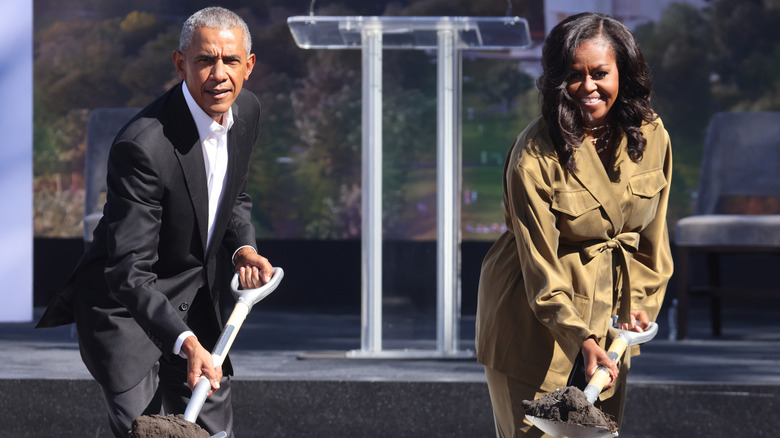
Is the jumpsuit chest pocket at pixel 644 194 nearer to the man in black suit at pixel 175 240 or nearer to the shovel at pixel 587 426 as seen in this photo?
the shovel at pixel 587 426

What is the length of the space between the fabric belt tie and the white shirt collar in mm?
763

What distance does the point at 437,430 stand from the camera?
11.4ft

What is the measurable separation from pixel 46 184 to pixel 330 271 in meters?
1.75

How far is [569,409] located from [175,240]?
0.89 metres

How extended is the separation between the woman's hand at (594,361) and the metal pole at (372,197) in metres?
2.23

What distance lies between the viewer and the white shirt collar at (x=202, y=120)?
214 cm

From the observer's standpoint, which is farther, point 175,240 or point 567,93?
point 175,240

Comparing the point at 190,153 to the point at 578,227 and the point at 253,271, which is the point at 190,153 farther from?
the point at 578,227

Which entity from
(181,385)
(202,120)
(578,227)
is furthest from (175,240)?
(578,227)

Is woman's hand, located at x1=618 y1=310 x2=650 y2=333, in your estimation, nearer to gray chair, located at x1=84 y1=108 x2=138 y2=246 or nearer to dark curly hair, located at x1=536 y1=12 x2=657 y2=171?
dark curly hair, located at x1=536 y1=12 x2=657 y2=171

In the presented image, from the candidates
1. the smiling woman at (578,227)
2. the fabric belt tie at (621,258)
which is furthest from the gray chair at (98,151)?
the fabric belt tie at (621,258)

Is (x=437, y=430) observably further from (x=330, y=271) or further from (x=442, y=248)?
(x=330, y=271)

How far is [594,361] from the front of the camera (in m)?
1.83

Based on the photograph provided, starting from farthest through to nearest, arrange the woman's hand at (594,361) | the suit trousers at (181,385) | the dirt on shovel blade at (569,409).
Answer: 1. the suit trousers at (181,385)
2. the woman's hand at (594,361)
3. the dirt on shovel blade at (569,409)
